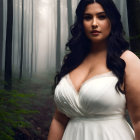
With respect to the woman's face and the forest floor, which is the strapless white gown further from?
the forest floor

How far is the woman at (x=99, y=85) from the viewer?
1705 millimetres

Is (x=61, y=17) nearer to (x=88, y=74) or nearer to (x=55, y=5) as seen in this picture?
(x=55, y=5)

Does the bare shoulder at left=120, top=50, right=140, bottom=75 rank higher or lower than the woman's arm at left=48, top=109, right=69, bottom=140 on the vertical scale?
higher

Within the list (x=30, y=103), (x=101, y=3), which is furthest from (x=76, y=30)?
(x=30, y=103)

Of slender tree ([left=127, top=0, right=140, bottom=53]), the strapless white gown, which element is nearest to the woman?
the strapless white gown

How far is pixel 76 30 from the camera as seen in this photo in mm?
2135

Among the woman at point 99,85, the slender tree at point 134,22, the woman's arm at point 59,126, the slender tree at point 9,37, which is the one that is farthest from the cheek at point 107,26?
the slender tree at point 9,37

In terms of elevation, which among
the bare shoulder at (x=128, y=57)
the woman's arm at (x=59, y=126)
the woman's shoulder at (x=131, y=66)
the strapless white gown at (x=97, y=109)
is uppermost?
the bare shoulder at (x=128, y=57)

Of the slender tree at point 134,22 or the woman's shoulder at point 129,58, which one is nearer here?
the woman's shoulder at point 129,58

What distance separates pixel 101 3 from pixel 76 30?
0.32 m

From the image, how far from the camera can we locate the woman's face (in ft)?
6.20

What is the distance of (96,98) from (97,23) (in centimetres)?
51

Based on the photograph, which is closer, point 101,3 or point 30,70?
point 101,3

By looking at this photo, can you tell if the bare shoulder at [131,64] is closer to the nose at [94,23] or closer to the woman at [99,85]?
the woman at [99,85]
